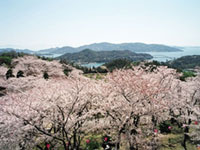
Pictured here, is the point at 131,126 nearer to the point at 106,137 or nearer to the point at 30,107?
the point at 106,137

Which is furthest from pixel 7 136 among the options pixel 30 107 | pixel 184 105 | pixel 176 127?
pixel 176 127

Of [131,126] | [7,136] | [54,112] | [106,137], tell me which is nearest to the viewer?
[7,136]

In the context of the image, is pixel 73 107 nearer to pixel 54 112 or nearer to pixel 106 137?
pixel 54 112

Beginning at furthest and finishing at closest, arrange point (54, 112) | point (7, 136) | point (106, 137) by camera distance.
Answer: point (106, 137) < point (54, 112) < point (7, 136)

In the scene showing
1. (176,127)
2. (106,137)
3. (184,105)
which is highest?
(184,105)

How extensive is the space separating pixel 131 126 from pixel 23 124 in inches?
204

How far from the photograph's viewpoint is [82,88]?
7.67 m

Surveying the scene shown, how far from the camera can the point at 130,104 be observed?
739 centimetres

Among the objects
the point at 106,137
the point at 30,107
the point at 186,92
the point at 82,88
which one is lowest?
the point at 106,137

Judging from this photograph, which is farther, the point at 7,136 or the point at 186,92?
the point at 186,92

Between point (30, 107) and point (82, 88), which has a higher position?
point (82, 88)

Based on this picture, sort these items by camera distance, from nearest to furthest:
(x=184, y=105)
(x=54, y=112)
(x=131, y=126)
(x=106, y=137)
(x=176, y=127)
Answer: (x=54, y=112), (x=131, y=126), (x=106, y=137), (x=184, y=105), (x=176, y=127)

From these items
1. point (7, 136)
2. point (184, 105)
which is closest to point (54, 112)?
point (7, 136)

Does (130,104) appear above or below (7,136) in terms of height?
above
